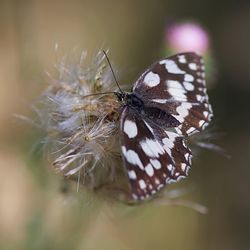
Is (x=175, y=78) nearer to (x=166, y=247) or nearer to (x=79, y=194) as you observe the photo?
(x=79, y=194)

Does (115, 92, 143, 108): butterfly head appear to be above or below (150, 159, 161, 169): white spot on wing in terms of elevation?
above

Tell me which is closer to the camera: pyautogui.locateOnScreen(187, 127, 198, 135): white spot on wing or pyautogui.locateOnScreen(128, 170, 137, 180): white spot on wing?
pyautogui.locateOnScreen(128, 170, 137, 180): white spot on wing

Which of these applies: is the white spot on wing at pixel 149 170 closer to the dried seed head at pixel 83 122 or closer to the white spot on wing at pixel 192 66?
the dried seed head at pixel 83 122

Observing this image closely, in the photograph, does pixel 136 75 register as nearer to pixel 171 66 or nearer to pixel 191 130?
pixel 171 66

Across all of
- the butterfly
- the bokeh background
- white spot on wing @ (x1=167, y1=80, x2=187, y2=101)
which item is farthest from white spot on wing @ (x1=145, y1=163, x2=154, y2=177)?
the bokeh background

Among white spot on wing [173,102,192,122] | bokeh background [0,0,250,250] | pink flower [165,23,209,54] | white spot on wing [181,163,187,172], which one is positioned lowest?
bokeh background [0,0,250,250]

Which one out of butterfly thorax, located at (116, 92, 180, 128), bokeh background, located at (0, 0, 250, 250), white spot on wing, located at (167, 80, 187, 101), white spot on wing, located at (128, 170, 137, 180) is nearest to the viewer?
white spot on wing, located at (128, 170, 137, 180)

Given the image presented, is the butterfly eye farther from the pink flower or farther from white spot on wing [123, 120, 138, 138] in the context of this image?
the pink flower

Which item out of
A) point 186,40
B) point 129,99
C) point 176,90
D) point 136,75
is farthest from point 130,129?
point 136,75
